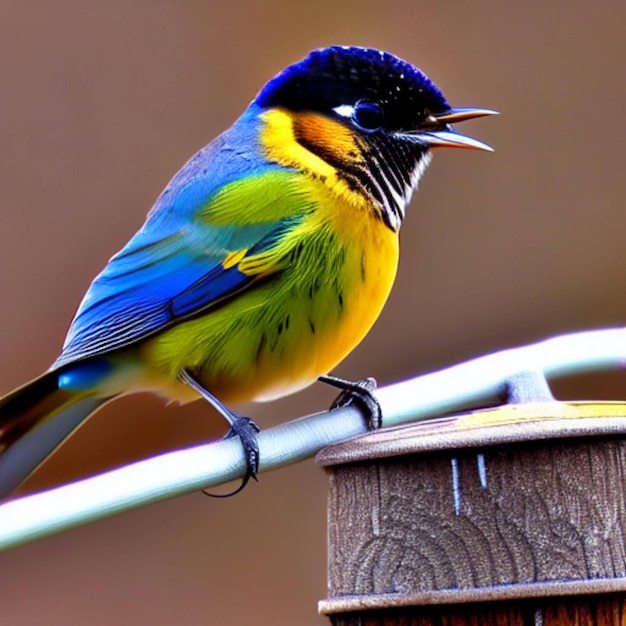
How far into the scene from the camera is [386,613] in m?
0.95

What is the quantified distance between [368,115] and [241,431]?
0.62 metres

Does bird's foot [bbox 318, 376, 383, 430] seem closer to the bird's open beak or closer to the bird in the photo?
the bird

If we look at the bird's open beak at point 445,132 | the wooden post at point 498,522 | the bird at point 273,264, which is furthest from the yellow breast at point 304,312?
the wooden post at point 498,522

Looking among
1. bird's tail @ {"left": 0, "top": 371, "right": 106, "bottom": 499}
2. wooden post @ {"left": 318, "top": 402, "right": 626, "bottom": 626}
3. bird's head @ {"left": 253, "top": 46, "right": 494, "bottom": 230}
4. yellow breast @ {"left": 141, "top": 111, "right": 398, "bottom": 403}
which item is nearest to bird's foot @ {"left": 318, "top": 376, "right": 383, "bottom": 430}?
yellow breast @ {"left": 141, "top": 111, "right": 398, "bottom": 403}

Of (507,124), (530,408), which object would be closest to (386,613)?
(530,408)

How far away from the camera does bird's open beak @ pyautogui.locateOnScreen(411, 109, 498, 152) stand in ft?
5.96

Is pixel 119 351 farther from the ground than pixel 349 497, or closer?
farther from the ground

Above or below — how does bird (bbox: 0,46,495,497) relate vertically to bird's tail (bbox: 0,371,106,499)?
above

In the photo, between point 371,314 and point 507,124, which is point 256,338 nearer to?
point 371,314

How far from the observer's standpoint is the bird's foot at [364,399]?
3.94ft

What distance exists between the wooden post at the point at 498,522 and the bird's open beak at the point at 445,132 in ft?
2.99

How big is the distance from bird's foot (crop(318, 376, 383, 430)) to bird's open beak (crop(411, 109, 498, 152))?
1.38ft

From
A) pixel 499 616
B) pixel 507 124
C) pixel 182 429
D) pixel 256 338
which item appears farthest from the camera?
pixel 507 124

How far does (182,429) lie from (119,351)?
44.9 inches
